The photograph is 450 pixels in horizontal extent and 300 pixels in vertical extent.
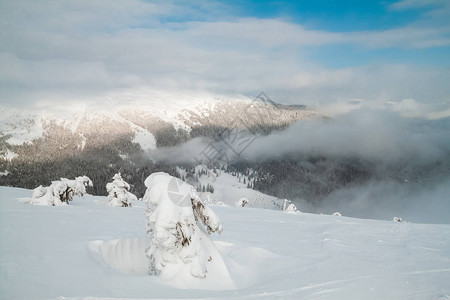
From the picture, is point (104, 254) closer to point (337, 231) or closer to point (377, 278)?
point (377, 278)

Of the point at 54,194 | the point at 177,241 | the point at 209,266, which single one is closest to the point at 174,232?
the point at 177,241

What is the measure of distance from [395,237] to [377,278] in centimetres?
1022

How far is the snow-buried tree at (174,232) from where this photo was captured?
29.9 feet

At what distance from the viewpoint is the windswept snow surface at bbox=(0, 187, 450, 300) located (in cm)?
751

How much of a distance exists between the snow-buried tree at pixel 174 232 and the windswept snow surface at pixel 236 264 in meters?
0.62

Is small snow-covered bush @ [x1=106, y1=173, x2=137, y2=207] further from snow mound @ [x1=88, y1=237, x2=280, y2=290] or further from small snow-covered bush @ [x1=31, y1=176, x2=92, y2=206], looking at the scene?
snow mound @ [x1=88, y1=237, x2=280, y2=290]

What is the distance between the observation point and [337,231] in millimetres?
20156

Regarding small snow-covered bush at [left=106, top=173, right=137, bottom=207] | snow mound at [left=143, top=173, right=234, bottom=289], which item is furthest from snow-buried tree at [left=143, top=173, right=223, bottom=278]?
small snow-covered bush at [left=106, top=173, right=137, bottom=207]

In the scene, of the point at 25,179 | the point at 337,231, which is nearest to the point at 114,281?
the point at 337,231

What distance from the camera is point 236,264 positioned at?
11266mm

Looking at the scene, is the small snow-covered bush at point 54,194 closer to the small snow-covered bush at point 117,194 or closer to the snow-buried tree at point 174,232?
the small snow-covered bush at point 117,194

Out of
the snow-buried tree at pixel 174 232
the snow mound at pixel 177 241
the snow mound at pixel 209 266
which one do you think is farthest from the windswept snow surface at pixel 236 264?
the snow-buried tree at pixel 174 232

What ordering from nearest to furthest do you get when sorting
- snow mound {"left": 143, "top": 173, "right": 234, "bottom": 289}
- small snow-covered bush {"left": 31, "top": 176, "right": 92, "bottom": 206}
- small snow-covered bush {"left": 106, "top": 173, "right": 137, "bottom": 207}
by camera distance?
1. snow mound {"left": 143, "top": 173, "right": 234, "bottom": 289}
2. small snow-covered bush {"left": 31, "top": 176, "right": 92, "bottom": 206}
3. small snow-covered bush {"left": 106, "top": 173, "right": 137, "bottom": 207}

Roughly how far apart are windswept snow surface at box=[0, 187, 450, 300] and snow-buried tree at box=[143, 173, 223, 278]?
62 cm
